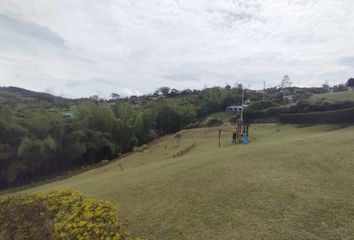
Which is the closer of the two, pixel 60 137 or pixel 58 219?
pixel 58 219

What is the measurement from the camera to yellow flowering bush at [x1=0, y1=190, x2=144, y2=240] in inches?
204

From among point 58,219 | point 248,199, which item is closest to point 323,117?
point 248,199

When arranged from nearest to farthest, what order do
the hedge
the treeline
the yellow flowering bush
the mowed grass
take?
the yellow flowering bush → the mowed grass → the hedge → the treeline

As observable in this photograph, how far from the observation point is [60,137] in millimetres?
34281

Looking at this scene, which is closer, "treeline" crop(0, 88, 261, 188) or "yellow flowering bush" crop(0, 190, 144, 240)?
"yellow flowering bush" crop(0, 190, 144, 240)

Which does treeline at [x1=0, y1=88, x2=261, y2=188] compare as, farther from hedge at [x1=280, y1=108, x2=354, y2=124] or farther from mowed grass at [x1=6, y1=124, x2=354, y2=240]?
mowed grass at [x1=6, y1=124, x2=354, y2=240]

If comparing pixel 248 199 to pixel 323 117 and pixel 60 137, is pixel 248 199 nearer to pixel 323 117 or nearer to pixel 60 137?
pixel 323 117

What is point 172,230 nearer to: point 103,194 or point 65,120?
point 103,194

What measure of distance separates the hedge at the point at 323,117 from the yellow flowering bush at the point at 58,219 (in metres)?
22.8

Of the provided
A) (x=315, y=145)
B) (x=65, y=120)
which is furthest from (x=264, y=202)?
(x=65, y=120)

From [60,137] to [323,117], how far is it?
80.9 ft

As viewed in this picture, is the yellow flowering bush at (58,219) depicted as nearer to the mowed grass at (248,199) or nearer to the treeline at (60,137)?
the mowed grass at (248,199)

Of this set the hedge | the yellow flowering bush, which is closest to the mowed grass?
the yellow flowering bush

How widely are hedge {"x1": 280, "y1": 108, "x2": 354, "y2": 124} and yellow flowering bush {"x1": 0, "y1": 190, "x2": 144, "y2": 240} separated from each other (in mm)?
22764
